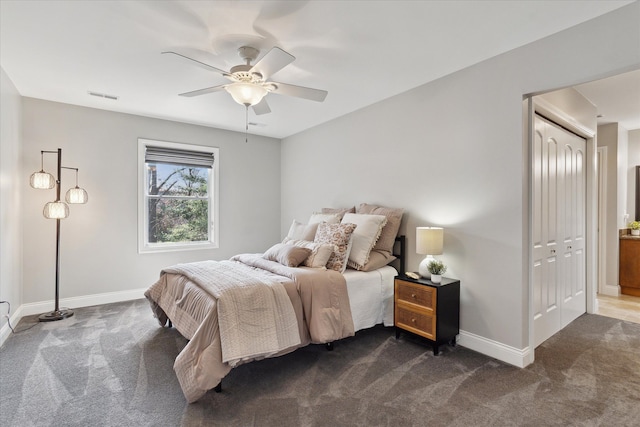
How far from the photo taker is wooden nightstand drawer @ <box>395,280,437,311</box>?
2814mm

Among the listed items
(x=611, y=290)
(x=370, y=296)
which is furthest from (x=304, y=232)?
(x=611, y=290)

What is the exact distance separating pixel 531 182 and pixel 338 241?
1785 mm

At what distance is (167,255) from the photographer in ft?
15.7

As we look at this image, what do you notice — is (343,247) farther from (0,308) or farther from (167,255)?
(0,308)

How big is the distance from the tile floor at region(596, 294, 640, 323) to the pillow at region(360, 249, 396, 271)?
9.35 ft

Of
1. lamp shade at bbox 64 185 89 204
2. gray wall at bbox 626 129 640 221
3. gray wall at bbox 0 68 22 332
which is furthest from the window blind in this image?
gray wall at bbox 626 129 640 221

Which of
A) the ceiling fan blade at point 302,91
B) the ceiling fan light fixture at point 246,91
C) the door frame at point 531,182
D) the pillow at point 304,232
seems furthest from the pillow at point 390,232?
the ceiling fan light fixture at point 246,91

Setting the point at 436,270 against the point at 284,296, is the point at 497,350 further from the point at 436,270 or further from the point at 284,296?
the point at 284,296

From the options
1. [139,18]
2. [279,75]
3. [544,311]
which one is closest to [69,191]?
[139,18]

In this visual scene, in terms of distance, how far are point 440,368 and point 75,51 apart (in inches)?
160

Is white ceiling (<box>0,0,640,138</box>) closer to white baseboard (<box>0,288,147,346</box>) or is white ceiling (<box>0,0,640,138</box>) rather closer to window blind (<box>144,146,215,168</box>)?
window blind (<box>144,146,215,168</box>)

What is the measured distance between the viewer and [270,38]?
249 centimetres

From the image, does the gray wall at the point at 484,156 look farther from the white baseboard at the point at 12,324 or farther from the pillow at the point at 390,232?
the white baseboard at the point at 12,324

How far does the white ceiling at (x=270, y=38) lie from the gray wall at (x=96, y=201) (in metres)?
0.59
